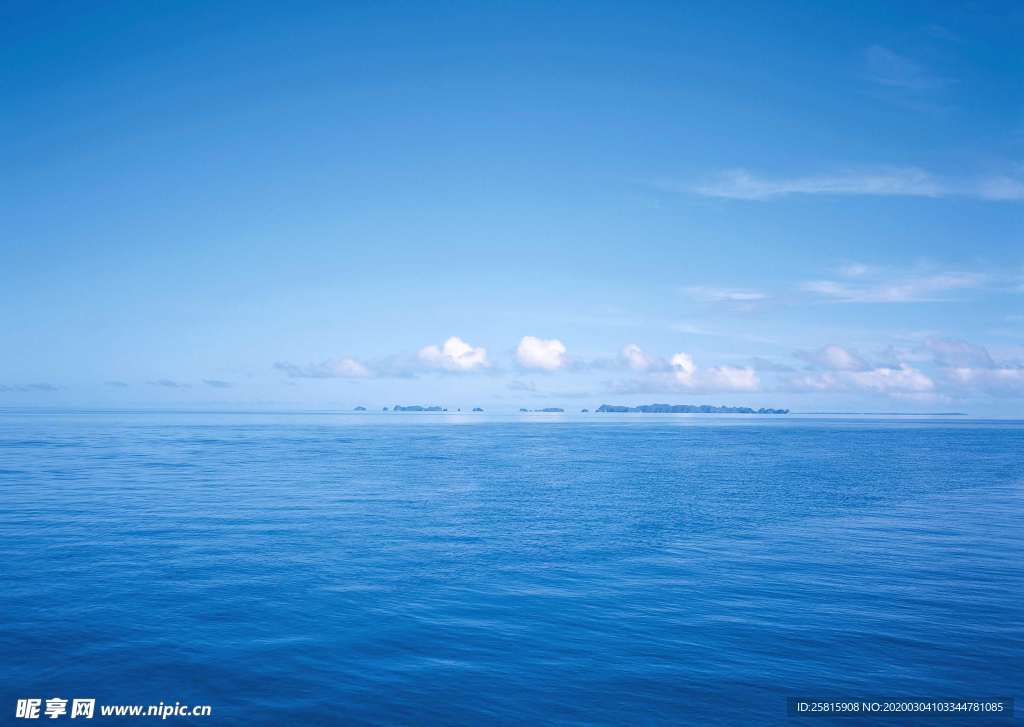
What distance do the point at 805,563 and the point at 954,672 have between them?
35.8 ft

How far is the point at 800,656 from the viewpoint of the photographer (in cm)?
1734

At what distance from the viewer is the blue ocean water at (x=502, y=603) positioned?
603 inches

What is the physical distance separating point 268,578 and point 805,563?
2268 centimetres

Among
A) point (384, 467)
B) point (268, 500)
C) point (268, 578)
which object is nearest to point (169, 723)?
point (268, 578)

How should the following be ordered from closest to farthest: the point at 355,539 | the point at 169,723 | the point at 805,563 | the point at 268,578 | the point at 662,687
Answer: the point at 169,723, the point at 662,687, the point at 268,578, the point at 805,563, the point at 355,539

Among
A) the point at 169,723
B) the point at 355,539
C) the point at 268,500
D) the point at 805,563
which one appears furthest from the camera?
the point at 268,500

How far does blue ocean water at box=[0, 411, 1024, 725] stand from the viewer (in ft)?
50.3

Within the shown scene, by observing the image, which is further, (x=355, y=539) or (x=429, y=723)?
(x=355, y=539)

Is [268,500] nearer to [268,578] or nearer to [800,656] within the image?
[268,578]

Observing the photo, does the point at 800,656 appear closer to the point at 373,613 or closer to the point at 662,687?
the point at 662,687

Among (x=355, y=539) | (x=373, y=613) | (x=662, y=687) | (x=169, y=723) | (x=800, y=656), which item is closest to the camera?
(x=169, y=723)

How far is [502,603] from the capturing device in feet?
70.2

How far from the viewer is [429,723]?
13922 mm

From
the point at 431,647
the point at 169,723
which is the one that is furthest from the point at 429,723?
the point at 169,723
